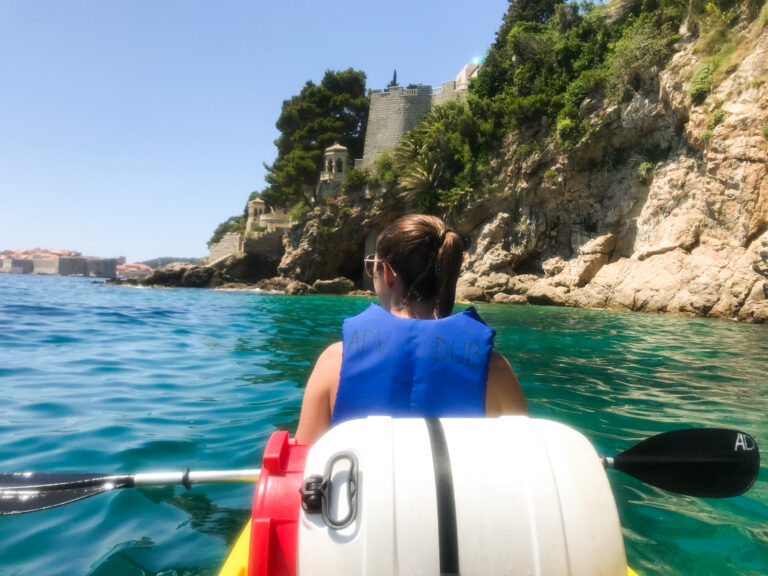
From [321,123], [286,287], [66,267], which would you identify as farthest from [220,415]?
[66,267]

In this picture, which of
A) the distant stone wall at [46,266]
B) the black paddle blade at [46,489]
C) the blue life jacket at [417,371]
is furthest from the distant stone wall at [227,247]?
the distant stone wall at [46,266]

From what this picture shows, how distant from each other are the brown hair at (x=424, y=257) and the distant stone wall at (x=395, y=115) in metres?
32.6

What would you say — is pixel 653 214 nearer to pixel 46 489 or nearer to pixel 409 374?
pixel 409 374

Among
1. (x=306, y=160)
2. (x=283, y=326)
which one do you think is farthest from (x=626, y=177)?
(x=306, y=160)

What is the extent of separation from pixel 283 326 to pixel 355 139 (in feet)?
101

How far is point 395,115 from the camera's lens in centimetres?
3438

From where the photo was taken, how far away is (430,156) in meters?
28.2

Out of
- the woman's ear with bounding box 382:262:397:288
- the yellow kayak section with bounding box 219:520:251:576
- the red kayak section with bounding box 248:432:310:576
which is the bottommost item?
the yellow kayak section with bounding box 219:520:251:576

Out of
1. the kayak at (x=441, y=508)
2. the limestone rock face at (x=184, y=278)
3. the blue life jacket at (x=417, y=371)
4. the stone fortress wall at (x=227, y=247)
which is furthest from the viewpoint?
the stone fortress wall at (x=227, y=247)

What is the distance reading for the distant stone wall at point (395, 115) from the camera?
3412 cm

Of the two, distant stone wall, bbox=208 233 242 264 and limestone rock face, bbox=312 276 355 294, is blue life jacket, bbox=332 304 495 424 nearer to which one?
limestone rock face, bbox=312 276 355 294

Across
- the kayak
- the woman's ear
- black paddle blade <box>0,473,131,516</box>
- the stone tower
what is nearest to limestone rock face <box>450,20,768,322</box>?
the stone tower

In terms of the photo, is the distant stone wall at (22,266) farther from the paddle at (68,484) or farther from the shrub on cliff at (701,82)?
the paddle at (68,484)

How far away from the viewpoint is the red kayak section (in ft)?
4.41
